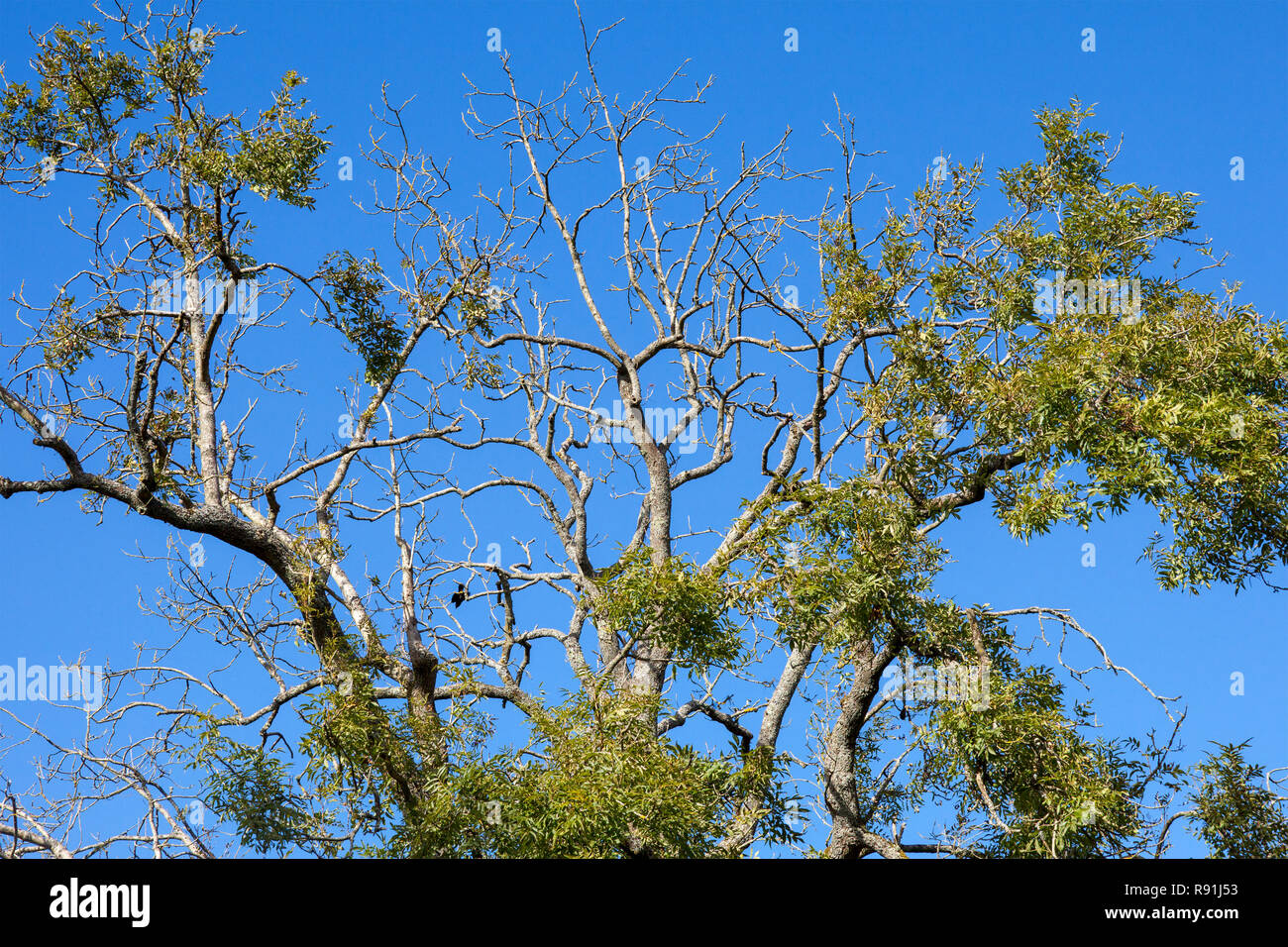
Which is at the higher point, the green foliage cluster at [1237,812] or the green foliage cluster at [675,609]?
the green foliage cluster at [675,609]

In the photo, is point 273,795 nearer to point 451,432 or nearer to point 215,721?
point 215,721

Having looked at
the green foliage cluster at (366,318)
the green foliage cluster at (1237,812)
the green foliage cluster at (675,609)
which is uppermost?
the green foliage cluster at (366,318)

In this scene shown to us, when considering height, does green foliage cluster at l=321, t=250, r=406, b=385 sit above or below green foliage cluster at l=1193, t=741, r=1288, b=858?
above

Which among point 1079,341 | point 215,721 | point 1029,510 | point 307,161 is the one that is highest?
point 307,161

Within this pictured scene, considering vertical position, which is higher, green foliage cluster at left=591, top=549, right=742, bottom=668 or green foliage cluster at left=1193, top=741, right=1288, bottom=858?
green foliage cluster at left=591, top=549, right=742, bottom=668

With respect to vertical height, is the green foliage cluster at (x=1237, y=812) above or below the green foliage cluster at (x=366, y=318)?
below

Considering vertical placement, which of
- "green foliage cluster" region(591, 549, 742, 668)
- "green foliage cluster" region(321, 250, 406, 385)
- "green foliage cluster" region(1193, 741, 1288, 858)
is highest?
"green foliage cluster" region(321, 250, 406, 385)

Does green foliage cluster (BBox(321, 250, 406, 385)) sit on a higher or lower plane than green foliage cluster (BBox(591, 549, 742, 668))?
higher

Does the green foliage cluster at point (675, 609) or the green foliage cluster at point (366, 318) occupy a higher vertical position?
the green foliage cluster at point (366, 318)
